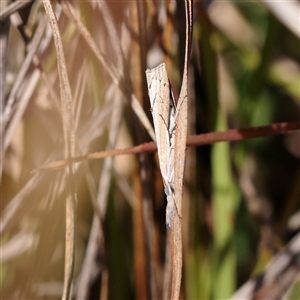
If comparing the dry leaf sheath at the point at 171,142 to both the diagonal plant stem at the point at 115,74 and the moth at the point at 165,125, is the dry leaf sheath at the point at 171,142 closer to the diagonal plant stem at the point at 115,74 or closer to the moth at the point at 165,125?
the moth at the point at 165,125

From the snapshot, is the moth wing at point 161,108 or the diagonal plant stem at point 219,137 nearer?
the moth wing at point 161,108

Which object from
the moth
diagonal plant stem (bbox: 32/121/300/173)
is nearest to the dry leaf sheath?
the moth

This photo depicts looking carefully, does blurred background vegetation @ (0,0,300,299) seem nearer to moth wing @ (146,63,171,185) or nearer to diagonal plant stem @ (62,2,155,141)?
diagonal plant stem @ (62,2,155,141)

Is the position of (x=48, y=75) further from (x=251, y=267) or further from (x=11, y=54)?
(x=251, y=267)


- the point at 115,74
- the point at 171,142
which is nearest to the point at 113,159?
the point at 115,74

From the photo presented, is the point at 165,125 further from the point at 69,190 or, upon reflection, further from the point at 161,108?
the point at 69,190

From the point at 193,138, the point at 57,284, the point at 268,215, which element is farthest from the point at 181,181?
the point at 268,215

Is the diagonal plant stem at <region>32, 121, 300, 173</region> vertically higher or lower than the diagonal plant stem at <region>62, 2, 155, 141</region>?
lower

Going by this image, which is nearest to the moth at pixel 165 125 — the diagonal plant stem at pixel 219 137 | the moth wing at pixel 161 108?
the moth wing at pixel 161 108
